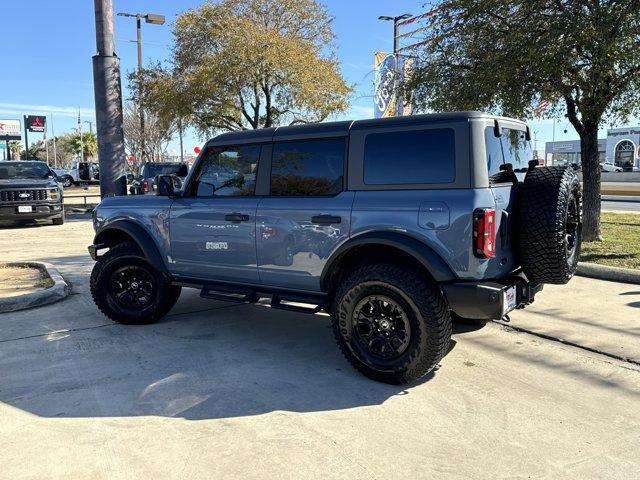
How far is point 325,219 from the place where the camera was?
14.4 feet

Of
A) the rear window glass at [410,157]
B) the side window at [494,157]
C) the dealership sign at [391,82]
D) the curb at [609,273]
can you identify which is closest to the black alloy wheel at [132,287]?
the rear window glass at [410,157]

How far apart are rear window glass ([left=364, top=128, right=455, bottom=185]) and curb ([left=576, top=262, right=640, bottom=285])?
478 cm

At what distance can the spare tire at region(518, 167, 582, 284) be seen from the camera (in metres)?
4.01

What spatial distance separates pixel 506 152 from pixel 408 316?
5.07 feet

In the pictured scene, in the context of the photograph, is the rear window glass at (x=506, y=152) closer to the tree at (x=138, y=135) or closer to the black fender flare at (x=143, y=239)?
the black fender flare at (x=143, y=239)

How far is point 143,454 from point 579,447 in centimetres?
251

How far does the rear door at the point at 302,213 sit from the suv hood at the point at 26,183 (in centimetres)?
1276

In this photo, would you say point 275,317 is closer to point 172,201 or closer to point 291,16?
point 172,201

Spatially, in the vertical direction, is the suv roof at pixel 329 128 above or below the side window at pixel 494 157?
above

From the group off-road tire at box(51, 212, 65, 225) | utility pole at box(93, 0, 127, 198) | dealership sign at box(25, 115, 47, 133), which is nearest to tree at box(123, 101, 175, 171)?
off-road tire at box(51, 212, 65, 225)

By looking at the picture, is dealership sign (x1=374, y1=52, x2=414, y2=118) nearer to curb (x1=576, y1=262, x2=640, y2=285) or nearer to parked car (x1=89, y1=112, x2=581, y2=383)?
curb (x1=576, y1=262, x2=640, y2=285)

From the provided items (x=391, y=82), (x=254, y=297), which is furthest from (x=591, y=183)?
(x=254, y=297)

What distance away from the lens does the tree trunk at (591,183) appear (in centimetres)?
976

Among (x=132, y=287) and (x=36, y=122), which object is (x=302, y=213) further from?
(x=36, y=122)
